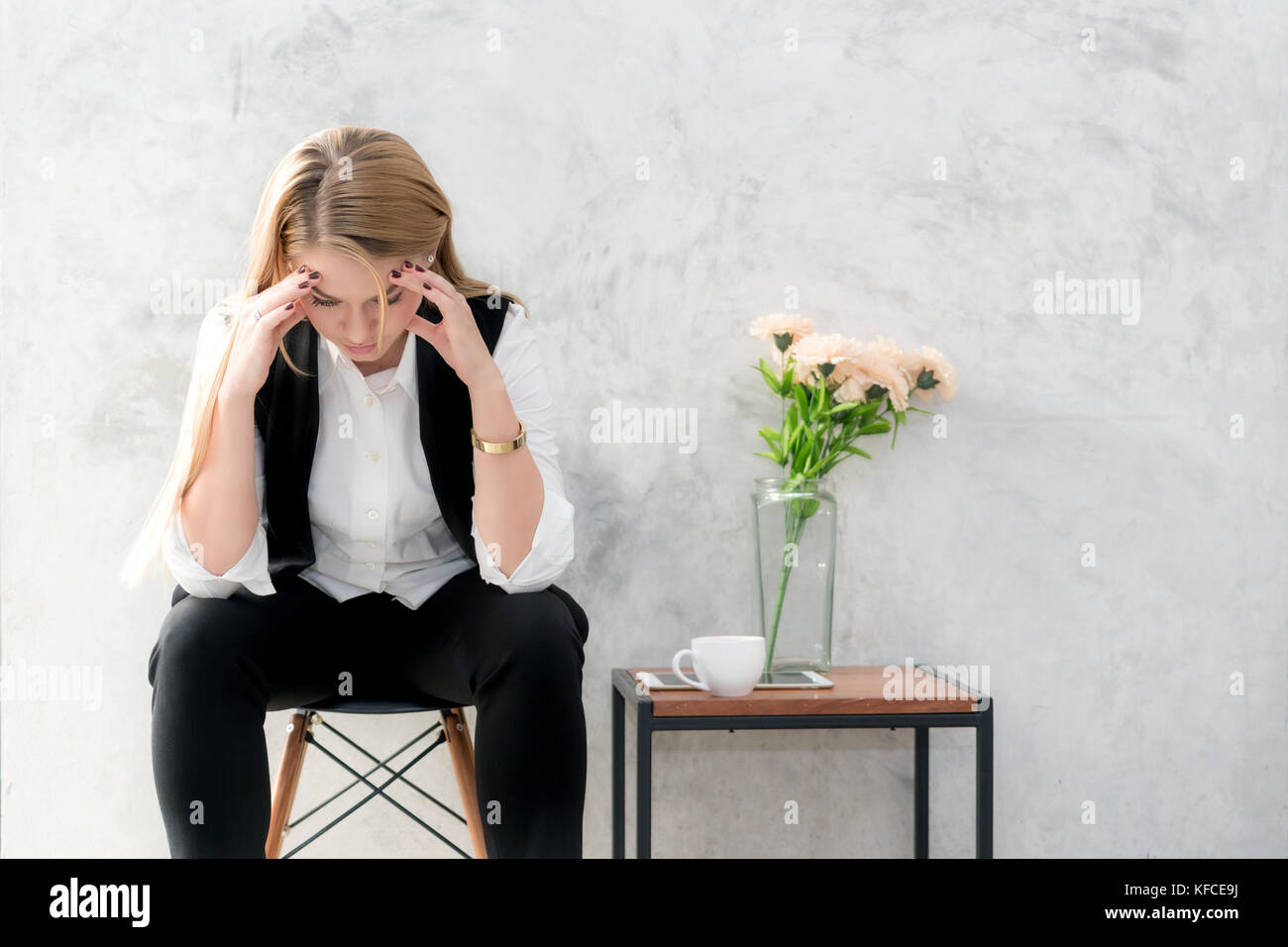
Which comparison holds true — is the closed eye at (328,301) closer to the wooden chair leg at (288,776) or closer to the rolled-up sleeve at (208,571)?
the rolled-up sleeve at (208,571)

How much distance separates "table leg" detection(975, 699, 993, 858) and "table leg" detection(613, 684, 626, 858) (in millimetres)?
510

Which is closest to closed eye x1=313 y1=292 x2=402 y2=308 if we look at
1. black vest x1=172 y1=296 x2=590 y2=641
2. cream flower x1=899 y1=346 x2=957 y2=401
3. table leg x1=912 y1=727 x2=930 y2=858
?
black vest x1=172 y1=296 x2=590 y2=641

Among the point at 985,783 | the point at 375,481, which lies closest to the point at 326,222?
the point at 375,481

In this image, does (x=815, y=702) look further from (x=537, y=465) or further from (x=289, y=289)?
(x=289, y=289)

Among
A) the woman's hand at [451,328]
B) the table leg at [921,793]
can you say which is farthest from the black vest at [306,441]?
the table leg at [921,793]

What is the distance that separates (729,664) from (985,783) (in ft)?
1.23

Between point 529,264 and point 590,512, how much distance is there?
1.30 feet

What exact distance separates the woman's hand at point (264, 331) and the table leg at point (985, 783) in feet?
3.15

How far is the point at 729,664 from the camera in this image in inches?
52.9

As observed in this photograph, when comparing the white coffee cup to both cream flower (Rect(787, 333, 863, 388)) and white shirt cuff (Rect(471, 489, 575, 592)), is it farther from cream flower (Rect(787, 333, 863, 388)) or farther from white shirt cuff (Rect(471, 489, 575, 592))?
cream flower (Rect(787, 333, 863, 388))

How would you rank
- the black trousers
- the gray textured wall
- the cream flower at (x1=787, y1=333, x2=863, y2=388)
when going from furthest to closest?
the gray textured wall
the cream flower at (x1=787, y1=333, x2=863, y2=388)
the black trousers

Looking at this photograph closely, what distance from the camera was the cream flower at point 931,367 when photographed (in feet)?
5.10

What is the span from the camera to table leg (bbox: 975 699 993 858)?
53.2 inches

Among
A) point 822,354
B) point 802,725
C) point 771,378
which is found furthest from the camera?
point 771,378
